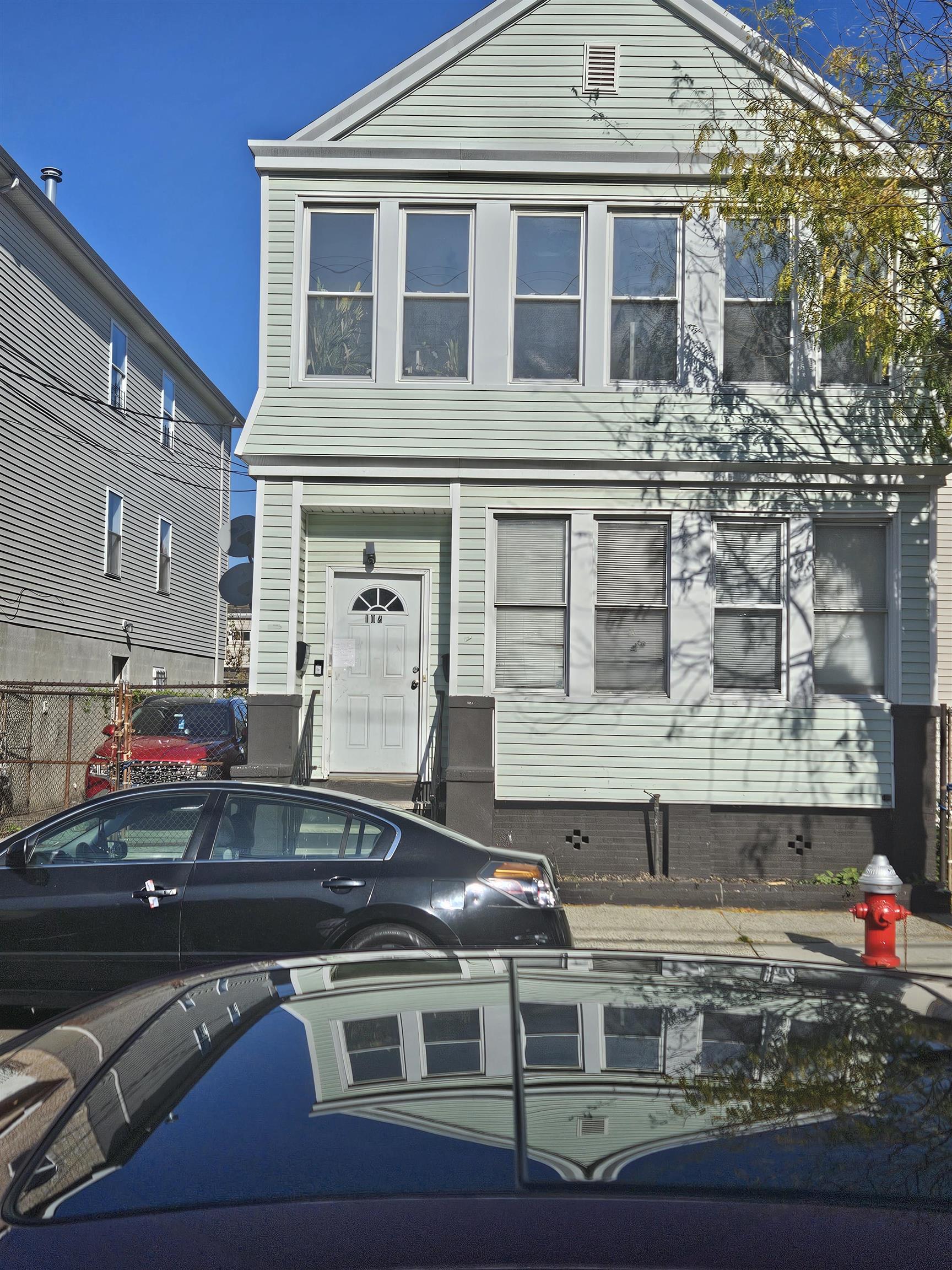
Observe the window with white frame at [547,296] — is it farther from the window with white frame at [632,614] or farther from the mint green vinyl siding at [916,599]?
the mint green vinyl siding at [916,599]

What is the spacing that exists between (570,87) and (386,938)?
9545 millimetres

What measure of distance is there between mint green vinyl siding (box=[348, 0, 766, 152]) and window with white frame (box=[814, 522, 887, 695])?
4.71m

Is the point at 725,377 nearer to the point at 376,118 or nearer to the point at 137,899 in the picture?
the point at 376,118

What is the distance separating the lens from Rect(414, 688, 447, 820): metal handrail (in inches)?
454

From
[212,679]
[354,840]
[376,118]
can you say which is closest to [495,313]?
[376,118]

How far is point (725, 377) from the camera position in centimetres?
1178

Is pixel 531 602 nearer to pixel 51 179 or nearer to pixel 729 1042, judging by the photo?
pixel 729 1042

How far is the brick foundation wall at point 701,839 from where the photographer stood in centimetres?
1127

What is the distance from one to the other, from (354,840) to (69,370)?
16056mm

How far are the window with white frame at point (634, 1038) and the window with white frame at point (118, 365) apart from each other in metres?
21.4

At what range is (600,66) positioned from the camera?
11859 millimetres

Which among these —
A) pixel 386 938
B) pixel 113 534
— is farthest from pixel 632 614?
pixel 113 534

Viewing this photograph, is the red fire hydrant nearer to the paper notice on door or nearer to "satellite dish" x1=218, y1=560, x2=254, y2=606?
the paper notice on door

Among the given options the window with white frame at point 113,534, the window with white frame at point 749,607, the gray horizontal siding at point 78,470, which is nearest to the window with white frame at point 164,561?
the gray horizontal siding at point 78,470
